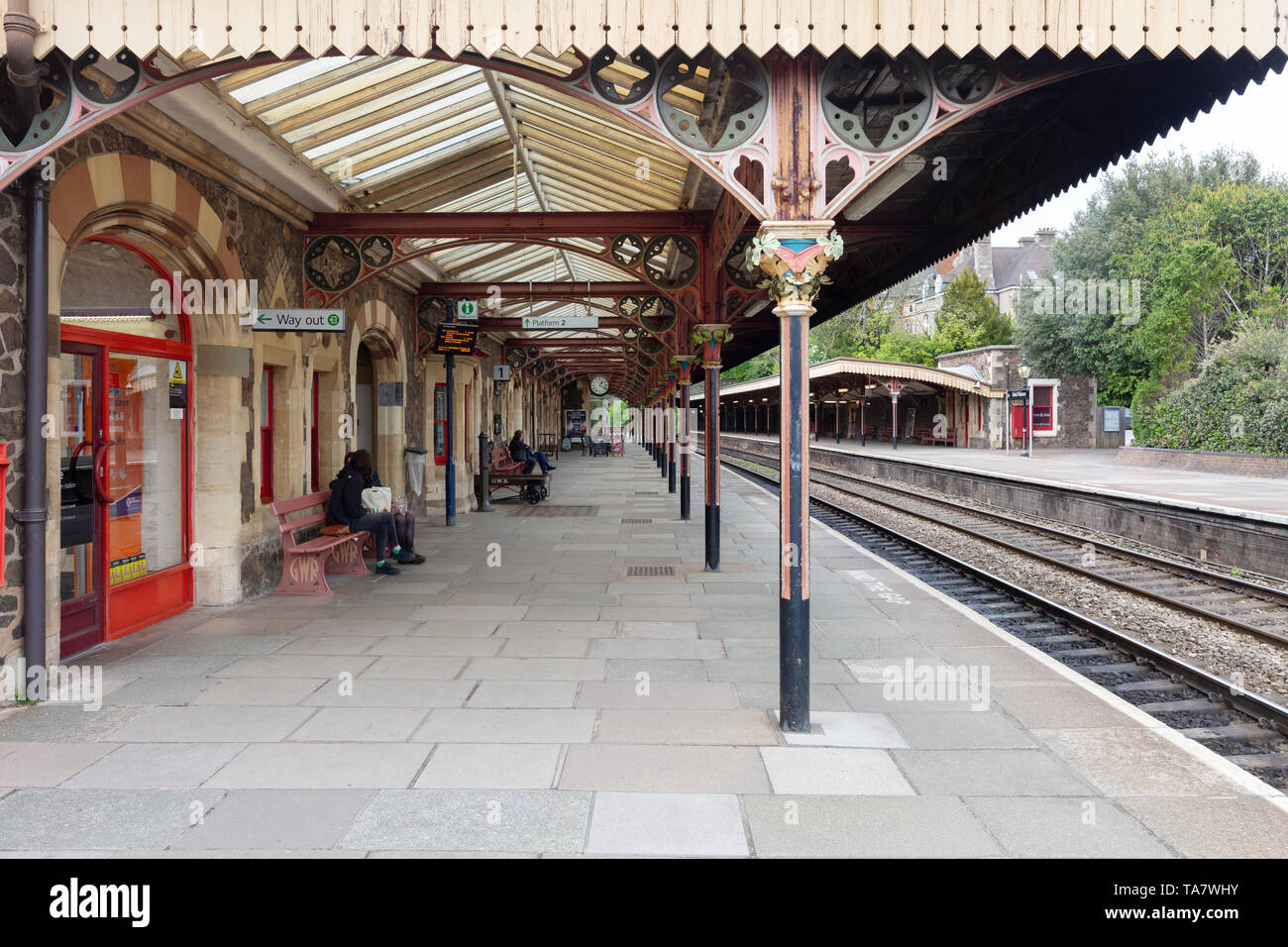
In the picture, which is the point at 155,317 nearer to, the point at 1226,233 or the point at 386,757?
the point at 386,757

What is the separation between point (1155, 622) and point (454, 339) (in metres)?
9.64

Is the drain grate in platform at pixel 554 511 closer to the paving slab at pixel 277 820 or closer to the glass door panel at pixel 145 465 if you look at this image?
the glass door panel at pixel 145 465

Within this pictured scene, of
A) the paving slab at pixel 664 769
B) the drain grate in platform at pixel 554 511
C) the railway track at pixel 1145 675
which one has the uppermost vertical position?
the drain grate in platform at pixel 554 511

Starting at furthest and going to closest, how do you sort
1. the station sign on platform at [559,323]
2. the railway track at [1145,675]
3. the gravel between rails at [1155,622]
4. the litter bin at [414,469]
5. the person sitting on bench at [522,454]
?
1. the person sitting on bench at [522,454]
2. the litter bin at [414,469]
3. the station sign on platform at [559,323]
4. the gravel between rails at [1155,622]
5. the railway track at [1145,675]

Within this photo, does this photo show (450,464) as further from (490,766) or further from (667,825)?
(667,825)

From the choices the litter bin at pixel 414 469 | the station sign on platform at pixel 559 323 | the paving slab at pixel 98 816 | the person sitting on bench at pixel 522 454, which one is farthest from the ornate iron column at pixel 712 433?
the person sitting on bench at pixel 522 454

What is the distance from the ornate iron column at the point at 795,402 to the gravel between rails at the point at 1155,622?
3.60 m

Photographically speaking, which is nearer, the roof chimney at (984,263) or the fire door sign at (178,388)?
the fire door sign at (178,388)

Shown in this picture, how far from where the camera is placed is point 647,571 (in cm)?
954

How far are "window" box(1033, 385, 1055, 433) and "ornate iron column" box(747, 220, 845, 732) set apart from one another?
39.8m

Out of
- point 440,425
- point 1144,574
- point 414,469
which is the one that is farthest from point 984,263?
point 414,469

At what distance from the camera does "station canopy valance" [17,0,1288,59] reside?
421cm

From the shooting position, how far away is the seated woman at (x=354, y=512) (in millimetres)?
9000

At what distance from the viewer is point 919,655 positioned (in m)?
6.02
